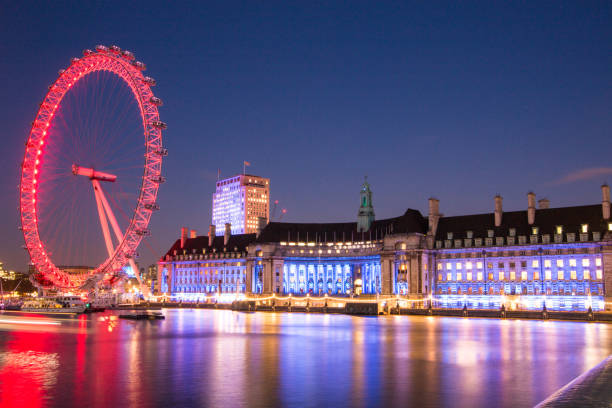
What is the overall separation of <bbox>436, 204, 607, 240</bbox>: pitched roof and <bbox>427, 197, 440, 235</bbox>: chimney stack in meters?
1.34

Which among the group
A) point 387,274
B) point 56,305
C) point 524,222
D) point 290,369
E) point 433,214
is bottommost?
point 56,305

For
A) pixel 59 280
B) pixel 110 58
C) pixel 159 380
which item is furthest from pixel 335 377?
pixel 59 280

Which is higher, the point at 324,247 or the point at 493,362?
the point at 324,247

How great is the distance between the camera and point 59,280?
291 feet

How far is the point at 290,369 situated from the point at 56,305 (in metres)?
99.0

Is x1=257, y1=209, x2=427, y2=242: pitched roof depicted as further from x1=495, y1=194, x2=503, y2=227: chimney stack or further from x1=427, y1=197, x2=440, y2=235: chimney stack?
x1=495, y1=194, x2=503, y2=227: chimney stack

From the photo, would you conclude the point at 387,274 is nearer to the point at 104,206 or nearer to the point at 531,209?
the point at 531,209

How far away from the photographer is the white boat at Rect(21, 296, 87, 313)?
109m

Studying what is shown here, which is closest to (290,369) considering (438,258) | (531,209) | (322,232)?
(531,209)

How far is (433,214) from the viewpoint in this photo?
151250 millimetres

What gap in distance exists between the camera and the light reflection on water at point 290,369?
24.5m

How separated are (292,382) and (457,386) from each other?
7.45 metres

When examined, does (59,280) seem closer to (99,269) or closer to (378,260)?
(99,269)

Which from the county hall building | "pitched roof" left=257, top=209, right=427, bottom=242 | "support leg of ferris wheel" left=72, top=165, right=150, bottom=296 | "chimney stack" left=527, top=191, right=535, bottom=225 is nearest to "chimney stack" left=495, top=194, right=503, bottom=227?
the county hall building
